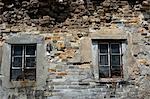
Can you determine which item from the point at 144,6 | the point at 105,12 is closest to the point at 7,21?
the point at 105,12

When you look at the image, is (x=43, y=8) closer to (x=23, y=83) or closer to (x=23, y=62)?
(x=23, y=62)

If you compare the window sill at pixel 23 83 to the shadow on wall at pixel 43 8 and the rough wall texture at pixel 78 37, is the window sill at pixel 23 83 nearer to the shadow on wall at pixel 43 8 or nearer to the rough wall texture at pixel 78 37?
the rough wall texture at pixel 78 37

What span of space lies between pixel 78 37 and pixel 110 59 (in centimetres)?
100

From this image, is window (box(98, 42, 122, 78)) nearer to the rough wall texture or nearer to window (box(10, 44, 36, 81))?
the rough wall texture

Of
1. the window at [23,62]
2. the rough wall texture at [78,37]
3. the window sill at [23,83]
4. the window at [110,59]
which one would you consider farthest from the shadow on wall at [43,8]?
the window sill at [23,83]

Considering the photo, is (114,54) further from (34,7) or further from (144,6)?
(34,7)

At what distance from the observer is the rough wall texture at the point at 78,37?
827 centimetres

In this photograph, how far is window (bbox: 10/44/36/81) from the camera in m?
8.55

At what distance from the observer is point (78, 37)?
8.71 m

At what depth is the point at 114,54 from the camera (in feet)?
28.4

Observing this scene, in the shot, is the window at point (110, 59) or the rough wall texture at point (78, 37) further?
the window at point (110, 59)

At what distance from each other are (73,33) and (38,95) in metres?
1.84

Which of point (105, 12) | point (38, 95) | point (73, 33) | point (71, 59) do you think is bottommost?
point (38, 95)

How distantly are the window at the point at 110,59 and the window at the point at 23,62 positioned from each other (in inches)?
67.6
